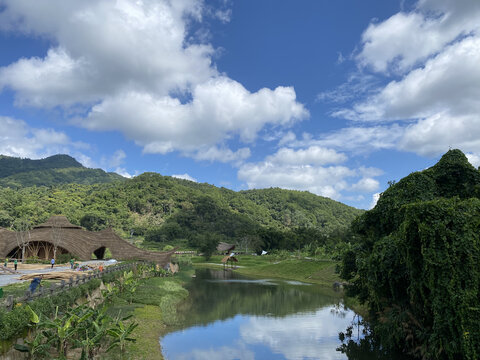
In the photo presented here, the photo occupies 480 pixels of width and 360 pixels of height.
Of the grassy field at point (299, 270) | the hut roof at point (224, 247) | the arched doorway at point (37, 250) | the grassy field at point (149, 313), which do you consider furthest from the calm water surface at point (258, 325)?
the hut roof at point (224, 247)

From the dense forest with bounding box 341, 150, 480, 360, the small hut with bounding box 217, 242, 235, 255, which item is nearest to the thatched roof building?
the dense forest with bounding box 341, 150, 480, 360

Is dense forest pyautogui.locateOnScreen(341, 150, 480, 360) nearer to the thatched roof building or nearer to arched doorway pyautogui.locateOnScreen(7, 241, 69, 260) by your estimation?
the thatched roof building

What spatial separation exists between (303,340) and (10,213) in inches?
4118

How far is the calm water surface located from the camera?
68.1 ft

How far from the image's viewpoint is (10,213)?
101m

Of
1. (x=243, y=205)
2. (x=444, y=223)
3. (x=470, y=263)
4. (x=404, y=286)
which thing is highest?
(x=243, y=205)

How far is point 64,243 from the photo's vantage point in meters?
51.2

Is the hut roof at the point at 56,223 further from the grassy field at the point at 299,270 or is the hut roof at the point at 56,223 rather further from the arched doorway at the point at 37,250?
the grassy field at the point at 299,270

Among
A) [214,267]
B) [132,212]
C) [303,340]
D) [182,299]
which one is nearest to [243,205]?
[132,212]

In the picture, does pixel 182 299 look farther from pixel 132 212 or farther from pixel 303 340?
pixel 132 212

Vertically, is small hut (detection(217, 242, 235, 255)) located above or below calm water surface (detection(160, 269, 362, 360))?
above

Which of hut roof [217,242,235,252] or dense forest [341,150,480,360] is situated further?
hut roof [217,242,235,252]

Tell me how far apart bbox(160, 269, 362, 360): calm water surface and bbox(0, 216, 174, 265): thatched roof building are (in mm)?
15563

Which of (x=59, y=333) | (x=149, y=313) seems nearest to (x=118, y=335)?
(x=59, y=333)
